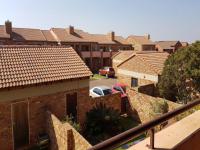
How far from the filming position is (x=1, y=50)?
48.2 ft

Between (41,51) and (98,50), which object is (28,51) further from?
(98,50)

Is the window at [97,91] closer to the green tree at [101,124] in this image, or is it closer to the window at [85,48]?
the green tree at [101,124]

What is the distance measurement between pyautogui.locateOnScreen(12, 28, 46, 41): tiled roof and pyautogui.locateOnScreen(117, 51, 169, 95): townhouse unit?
65.7 feet

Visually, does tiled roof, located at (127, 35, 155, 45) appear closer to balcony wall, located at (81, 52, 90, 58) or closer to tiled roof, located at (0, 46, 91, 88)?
balcony wall, located at (81, 52, 90, 58)

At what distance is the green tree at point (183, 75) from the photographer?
57.0 ft

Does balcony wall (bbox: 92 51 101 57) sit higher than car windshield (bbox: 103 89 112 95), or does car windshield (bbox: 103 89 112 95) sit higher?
balcony wall (bbox: 92 51 101 57)

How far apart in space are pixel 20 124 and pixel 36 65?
389 cm

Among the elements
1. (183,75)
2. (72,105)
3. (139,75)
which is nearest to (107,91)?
(139,75)

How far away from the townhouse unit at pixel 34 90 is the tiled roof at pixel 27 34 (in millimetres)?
24798

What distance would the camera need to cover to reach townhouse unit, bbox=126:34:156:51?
191 feet

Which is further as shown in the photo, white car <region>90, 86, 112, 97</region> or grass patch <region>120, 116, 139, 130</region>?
white car <region>90, 86, 112, 97</region>

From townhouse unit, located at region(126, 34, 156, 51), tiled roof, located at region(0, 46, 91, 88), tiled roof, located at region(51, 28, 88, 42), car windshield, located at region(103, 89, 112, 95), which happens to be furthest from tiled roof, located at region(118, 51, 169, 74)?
townhouse unit, located at region(126, 34, 156, 51)

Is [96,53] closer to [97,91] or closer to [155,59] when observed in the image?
[155,59]

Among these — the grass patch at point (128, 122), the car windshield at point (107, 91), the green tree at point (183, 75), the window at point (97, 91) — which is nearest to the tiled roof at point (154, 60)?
the green tree at point (183, 75)
